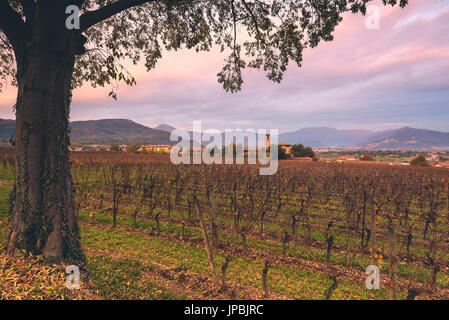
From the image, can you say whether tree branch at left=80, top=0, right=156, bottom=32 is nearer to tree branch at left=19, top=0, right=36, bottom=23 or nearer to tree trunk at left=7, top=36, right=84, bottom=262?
tree trunk at left=7, top=36, right=84, bottom=262

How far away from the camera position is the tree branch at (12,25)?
3.86 meters

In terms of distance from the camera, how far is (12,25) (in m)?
3.98

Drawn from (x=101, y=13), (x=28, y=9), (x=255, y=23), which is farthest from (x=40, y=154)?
(x=255, y=23)

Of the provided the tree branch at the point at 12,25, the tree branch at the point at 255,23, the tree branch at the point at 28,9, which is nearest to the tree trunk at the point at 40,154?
the tree branch at the point at 12,25

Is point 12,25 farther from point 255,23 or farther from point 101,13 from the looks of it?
point 255,23

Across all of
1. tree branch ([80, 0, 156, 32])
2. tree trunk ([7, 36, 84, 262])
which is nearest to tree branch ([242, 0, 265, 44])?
tree branch ([80, 0, 156, 32])

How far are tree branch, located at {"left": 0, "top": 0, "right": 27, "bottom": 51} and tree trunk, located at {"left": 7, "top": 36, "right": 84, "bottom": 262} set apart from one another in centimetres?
34

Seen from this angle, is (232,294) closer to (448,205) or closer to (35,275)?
(35,275)

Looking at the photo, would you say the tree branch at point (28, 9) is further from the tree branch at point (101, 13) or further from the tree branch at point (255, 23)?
the tree branch at point (255, 23)

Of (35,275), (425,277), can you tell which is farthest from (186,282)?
(425,277)

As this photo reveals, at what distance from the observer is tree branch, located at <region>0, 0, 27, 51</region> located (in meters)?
3.86

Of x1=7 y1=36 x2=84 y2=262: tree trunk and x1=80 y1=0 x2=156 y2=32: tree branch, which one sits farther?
x1=80 y1=0 x2=156 y2=32: tree branch

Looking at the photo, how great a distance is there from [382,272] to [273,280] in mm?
2905

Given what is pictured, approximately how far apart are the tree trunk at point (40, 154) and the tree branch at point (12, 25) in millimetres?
336
